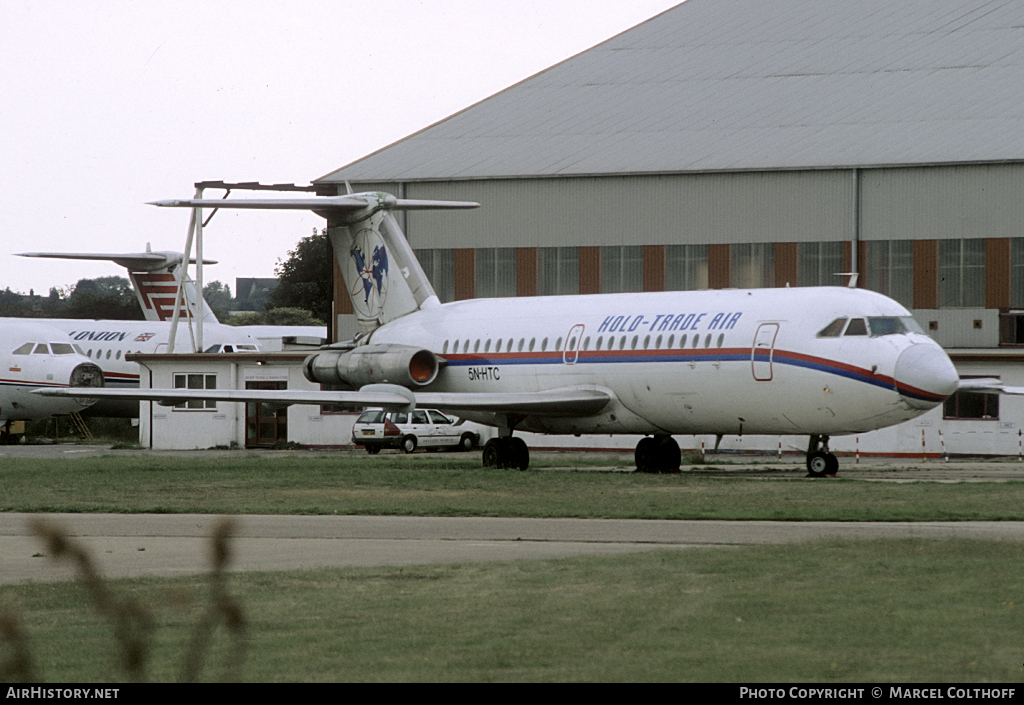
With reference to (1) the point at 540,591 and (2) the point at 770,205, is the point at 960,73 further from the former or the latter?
(1) the point at 540,591

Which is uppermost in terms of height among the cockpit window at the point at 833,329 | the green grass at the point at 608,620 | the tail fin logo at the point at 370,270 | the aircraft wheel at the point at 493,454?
the tail fin logo at the point at 370,270

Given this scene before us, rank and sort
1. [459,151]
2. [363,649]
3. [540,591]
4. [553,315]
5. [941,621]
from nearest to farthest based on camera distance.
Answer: [363,649] → [941,621] → [540,591] → [553,315] → [459,151]

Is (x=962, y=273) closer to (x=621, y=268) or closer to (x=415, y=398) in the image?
(x=621, y=268)

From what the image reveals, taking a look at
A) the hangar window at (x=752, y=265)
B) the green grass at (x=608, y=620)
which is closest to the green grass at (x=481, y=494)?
the green grass at (x=608, y=620)

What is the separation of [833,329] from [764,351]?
1260 mm

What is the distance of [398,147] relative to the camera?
51.4m

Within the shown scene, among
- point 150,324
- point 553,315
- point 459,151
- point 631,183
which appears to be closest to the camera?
point 553,315

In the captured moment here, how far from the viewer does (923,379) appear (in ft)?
77.9

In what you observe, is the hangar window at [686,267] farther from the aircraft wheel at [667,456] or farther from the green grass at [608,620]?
the green grass at [608,620]

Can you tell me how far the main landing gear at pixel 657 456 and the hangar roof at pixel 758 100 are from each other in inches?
684

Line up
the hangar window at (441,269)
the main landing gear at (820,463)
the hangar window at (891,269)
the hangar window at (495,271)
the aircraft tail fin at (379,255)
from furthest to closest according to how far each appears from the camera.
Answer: the hangar window at (441,269) → the hangar window at (495,271) → the hangar window at (891,269) → the aircraft tail fin at (379,255) → the main landing gear at (820,463)

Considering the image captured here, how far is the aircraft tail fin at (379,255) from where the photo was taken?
33.8 meters

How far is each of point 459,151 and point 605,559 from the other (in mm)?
37840

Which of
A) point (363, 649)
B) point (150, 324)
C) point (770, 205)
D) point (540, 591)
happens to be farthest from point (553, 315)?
point (150, 324)
